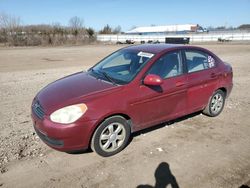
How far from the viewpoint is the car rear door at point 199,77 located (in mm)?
4719

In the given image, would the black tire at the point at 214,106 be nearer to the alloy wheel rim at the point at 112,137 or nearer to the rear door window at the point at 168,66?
the rear door window at the point at 168,66

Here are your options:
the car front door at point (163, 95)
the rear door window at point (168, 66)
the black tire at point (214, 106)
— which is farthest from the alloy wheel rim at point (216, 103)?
the rear door window at point (168, 66)

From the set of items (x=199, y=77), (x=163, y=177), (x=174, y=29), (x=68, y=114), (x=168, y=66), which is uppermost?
(x=174, y=29)

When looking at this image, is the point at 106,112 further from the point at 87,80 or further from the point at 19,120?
the point at 19,120

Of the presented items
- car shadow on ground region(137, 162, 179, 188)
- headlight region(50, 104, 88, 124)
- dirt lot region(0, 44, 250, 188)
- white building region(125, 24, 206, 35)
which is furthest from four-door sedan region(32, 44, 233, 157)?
white building region(125, 24, 206, 35)

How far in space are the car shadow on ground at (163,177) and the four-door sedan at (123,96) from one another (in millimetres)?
746

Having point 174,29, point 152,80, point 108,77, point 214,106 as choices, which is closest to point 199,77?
point 214,106

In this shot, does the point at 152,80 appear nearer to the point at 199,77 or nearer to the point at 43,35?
the point at 199,77

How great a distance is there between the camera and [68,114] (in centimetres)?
346

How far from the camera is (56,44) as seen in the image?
43250 mm

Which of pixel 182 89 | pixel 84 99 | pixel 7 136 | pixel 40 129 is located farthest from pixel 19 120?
pixel 182 89

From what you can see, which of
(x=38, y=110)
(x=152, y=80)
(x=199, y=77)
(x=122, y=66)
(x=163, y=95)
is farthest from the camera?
(x=199, y=77)

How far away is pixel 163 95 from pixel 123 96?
2.72 feet

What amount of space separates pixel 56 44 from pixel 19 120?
132 feet
